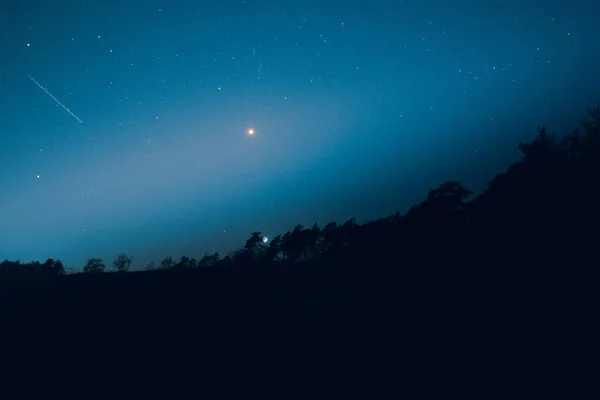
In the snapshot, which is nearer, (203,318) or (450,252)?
(203,318)

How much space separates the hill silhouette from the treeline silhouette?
0.04m

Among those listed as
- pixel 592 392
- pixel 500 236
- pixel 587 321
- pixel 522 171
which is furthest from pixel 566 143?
pixel 592 392

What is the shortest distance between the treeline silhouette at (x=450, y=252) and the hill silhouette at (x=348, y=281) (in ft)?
0.14

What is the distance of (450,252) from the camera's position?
34.9 ft

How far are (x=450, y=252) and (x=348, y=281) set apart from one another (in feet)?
14.0

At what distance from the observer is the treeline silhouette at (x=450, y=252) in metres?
8.61

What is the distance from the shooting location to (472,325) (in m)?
6.35

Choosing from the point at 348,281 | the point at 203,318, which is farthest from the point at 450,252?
the point at 203,318

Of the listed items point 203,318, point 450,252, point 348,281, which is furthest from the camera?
point 450,252

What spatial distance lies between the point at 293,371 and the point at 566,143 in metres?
32.6

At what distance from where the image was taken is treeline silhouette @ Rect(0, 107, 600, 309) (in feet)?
28.2

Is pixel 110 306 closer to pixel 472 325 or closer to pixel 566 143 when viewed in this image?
pixel 472 325

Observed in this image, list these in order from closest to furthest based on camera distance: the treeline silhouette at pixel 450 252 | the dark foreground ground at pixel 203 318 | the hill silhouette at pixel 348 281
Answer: the dark foreground ground at pixel 203 318 < the hill silhouette at pixel 348 281 < the treeline silhouette at pixel 450 252

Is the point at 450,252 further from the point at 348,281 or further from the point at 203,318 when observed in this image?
the point at 203,318
